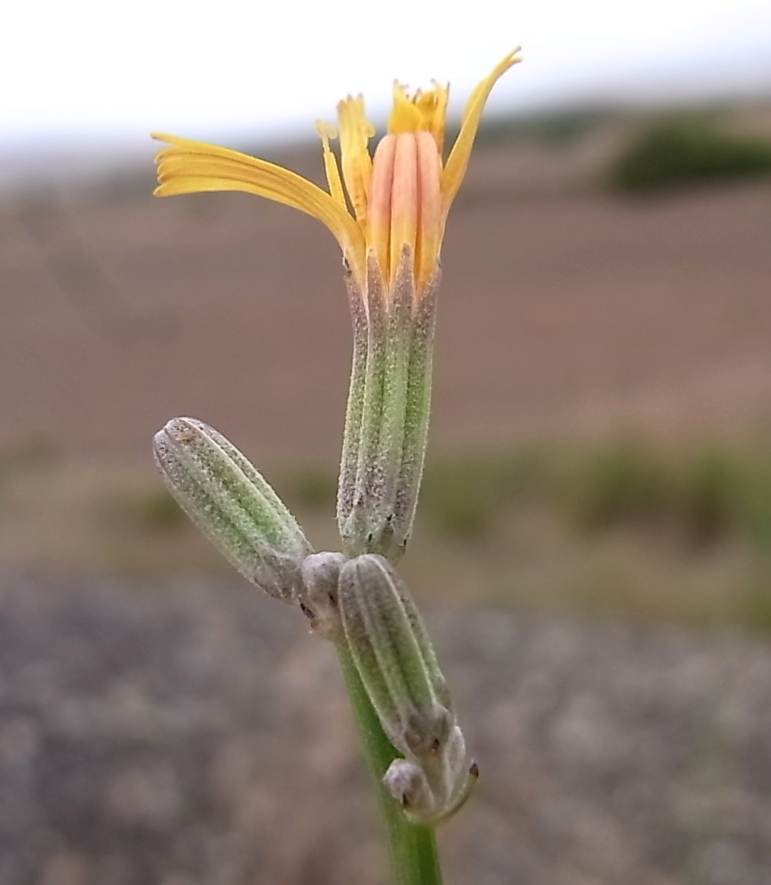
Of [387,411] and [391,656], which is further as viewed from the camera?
[387,411]

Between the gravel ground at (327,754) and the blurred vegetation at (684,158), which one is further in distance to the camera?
the blurred vegetation at (684,158)

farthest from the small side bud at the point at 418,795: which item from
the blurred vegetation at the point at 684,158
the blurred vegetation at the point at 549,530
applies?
the blurred vegetation at the point at 684,158

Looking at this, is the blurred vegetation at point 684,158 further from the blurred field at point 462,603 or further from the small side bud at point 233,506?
the small side bud at point 233,506

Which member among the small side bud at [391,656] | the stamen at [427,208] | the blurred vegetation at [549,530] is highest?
the stamen at [427,208]

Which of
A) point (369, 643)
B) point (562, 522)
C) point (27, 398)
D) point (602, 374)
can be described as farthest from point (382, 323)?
point (27, 398)

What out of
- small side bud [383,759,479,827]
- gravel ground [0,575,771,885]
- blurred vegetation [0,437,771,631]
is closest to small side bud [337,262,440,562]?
small side bud [383,759,479,827]

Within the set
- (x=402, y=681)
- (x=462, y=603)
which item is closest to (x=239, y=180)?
(x=402, y=681)

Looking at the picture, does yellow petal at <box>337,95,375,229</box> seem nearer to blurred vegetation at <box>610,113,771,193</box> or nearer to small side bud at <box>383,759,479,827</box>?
small side bud at <box>383,759,479,827</box>

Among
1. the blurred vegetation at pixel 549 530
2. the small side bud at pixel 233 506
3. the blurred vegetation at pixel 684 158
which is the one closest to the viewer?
the small side bud at pixel 233 506

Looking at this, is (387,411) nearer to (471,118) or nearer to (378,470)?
(378,470)
